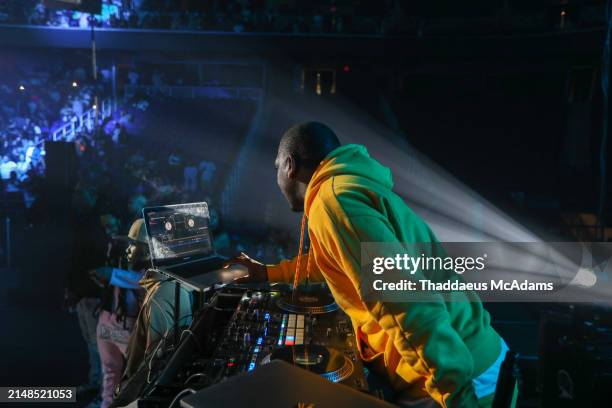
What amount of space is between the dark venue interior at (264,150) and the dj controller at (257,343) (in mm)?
14

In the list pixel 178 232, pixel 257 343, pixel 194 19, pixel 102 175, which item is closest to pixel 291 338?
pixel 257 343

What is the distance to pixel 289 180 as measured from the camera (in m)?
1.39

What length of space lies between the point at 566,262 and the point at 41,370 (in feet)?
17.5

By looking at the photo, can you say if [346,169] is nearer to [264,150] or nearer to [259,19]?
[264,150]

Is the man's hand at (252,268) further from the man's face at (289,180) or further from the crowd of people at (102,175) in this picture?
the crowd of people at (102,175)

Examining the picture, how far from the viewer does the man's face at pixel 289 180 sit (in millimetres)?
1370

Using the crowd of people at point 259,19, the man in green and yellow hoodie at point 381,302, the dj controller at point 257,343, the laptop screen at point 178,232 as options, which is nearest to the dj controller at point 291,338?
the dj controller at point 257,343

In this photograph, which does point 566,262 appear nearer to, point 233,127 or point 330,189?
point 330,189

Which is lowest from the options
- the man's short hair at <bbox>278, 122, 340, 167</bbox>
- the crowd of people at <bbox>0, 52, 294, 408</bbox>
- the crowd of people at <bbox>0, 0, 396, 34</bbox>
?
the crowd of people at <bbox>0, 52, 294, 408</bbox>

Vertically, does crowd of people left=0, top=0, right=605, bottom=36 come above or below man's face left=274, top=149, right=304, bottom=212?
above

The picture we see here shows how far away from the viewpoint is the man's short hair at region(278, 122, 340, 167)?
1.35m

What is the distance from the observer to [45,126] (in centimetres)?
1057

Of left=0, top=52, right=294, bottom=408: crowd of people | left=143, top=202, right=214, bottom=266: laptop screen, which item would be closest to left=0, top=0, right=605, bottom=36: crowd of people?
left=0, top=52, right=294, bottom=408: crowd of people

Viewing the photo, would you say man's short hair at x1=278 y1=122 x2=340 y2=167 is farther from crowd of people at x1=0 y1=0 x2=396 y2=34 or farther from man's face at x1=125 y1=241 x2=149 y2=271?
crowd of people at x1=0 y1=0 x2=396 y2=34
